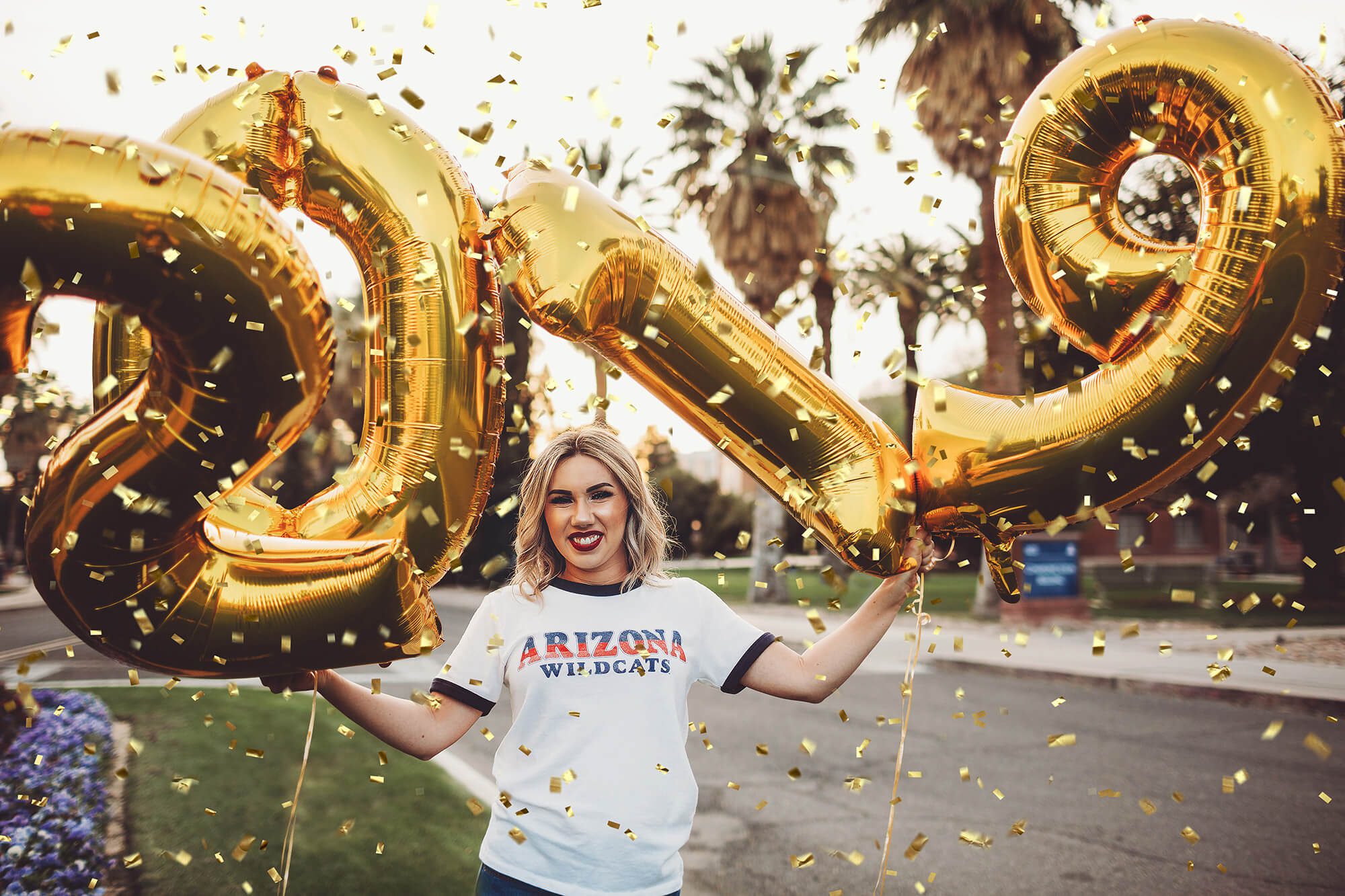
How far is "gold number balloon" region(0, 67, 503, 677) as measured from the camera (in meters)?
1.53

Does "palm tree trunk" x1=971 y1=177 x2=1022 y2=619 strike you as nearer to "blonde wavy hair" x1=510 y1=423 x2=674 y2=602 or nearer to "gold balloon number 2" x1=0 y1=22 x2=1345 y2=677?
"gold balloon number 2" x1=0 y1=22 x2=1345 y2=677

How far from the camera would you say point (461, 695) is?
6.64 ft

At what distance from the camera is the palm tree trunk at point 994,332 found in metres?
17.4

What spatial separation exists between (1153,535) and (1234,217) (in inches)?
1955

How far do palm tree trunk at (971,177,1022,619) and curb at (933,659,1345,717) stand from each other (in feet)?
17.1

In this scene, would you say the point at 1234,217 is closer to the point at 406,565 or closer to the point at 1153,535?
the point at 406,565

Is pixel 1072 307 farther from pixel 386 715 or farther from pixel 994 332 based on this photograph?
pixel 994 332

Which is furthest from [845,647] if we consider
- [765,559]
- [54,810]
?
[765,559]

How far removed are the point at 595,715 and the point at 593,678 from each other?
74mm

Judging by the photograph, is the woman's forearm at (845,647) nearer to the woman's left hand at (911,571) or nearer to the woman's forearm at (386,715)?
the woman's left hand at (911,571)

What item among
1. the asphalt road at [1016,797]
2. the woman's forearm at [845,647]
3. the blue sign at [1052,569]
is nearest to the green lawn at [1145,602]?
the blue sign at [1052,569]

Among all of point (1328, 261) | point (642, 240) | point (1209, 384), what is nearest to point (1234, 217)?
point (1328, 261)

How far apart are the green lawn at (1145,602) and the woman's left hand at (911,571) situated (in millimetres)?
10642

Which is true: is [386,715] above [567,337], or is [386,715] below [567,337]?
below
